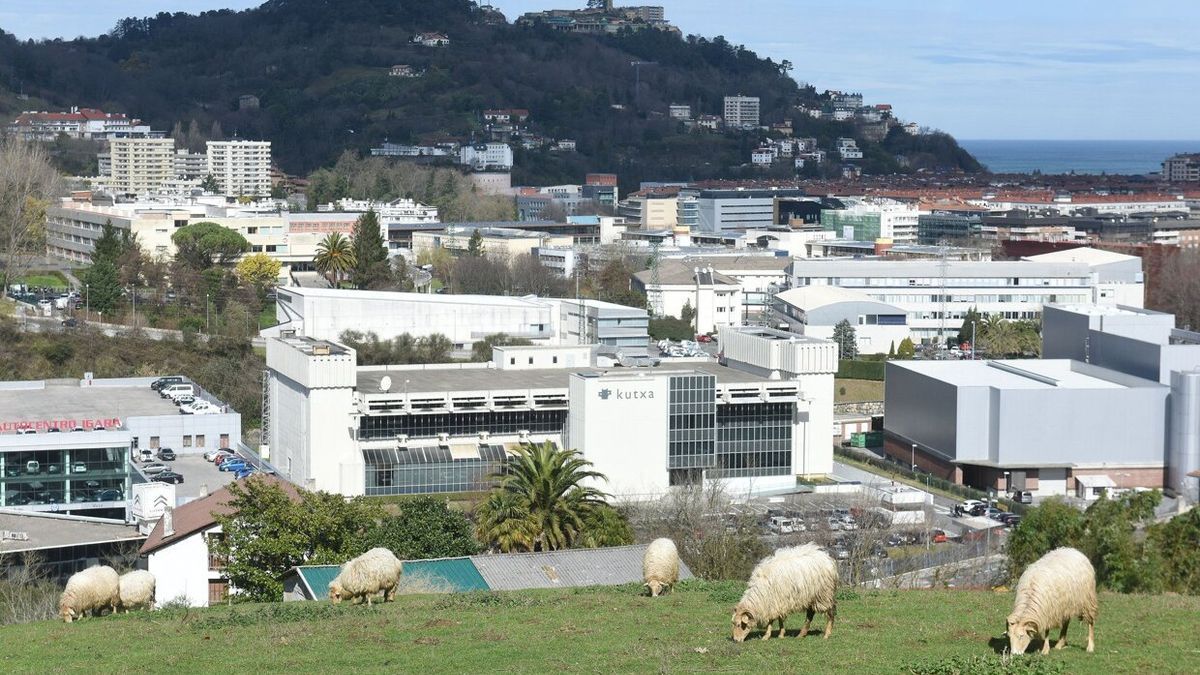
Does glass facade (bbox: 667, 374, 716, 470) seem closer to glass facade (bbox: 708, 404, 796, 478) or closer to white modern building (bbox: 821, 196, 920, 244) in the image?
glass facade (bbox: 708, 404, 796, 478)

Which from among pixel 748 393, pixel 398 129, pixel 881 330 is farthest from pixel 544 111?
pixel 748 393

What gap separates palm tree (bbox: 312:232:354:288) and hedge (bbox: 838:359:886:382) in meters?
21.0

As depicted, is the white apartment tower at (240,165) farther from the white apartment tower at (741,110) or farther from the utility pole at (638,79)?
the white apartment tower at (741,110)

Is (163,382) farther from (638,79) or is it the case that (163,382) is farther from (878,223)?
(638,79)

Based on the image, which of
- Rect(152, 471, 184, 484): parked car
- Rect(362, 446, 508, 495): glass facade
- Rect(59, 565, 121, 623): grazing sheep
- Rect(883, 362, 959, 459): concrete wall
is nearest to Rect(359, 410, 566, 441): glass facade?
Rect(362, 446, 508, 495): glass facade

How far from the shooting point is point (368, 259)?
67.4m

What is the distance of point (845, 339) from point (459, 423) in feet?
84.7

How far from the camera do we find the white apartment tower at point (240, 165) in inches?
4702

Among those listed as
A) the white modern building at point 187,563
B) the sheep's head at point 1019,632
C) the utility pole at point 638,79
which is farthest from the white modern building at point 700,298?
the utility pole at point 638,79

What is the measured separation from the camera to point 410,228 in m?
88.2

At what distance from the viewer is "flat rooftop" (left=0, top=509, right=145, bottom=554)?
89.9ft

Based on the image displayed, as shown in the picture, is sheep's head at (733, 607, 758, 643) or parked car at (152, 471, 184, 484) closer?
sheep's head at (733, 607, 758, 643)

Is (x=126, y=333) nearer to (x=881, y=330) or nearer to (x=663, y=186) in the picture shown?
(x=881, y=330)

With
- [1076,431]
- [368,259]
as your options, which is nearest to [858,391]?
[1076,431]
